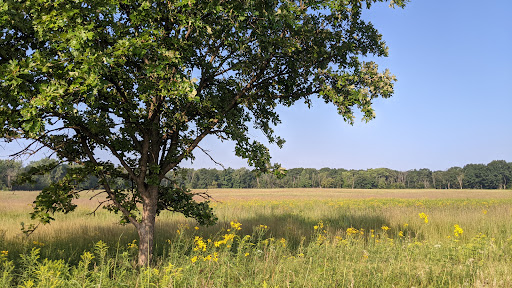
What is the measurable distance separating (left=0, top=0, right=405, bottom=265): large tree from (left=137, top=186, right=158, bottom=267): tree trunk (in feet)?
0.07

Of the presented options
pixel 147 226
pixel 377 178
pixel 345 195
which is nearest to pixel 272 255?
pixel 147 226

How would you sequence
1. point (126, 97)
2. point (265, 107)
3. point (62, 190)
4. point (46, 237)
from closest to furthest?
1. point (126, 97)
2. point (62, 190)
3. point (265, 107)
4. point (46, 237)

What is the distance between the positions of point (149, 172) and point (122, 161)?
59cm

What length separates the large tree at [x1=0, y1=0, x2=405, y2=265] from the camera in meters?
4.55

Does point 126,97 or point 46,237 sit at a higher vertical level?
point 126,97

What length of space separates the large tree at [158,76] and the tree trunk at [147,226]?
2 cm

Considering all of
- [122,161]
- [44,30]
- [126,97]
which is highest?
[44,30]

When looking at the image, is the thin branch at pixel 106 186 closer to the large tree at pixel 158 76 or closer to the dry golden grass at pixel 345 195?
the large tree at pixel 158 76

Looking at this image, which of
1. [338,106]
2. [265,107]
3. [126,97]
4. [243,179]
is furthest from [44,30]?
[243,179]

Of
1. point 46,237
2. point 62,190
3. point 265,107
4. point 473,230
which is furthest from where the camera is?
point 473,230

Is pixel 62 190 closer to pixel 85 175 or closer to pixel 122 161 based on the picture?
pixel 85 175

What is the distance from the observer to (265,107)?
7.65m

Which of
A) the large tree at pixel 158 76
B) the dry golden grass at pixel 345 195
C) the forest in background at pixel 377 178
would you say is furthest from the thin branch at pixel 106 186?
the forest in background at pixel 377 178

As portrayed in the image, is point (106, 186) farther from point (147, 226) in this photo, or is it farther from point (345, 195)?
point (345, 195)
